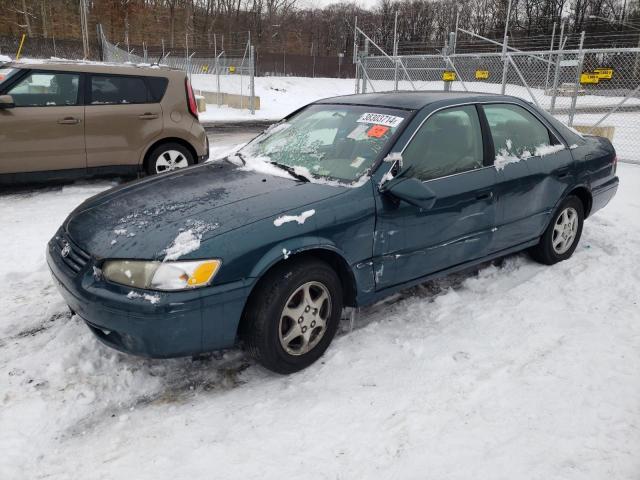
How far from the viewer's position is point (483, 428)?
8.33 ft

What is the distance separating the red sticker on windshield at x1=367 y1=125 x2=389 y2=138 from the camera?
341 cm

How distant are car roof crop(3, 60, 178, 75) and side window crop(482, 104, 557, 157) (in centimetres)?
486

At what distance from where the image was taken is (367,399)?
2762mm

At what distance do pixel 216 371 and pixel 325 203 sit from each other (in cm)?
117

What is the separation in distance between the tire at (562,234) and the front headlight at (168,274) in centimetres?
313

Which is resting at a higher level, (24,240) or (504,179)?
(504,179)

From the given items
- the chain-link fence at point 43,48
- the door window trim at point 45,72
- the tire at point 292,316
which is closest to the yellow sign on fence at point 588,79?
the door window trim at point 45,72

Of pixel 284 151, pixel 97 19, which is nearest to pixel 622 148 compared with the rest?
pixel 284 151

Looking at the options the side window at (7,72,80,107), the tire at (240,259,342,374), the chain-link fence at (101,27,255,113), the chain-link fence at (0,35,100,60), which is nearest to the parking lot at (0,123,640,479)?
the tire at (240,259,342,374)

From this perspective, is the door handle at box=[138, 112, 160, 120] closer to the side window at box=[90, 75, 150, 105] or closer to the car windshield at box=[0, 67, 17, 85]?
the side window at box=[90, 75, 150, 105]

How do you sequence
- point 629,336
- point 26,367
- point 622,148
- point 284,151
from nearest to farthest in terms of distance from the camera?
point 26,367 < point 629,336 < point 284,151 < point 622,148

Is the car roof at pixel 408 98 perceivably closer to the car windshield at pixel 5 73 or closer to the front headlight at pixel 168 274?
the front headlight at pixel 168 274

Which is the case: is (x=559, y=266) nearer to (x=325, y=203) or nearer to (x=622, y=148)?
(x=325, y=203)

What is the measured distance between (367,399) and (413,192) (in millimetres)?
1206
